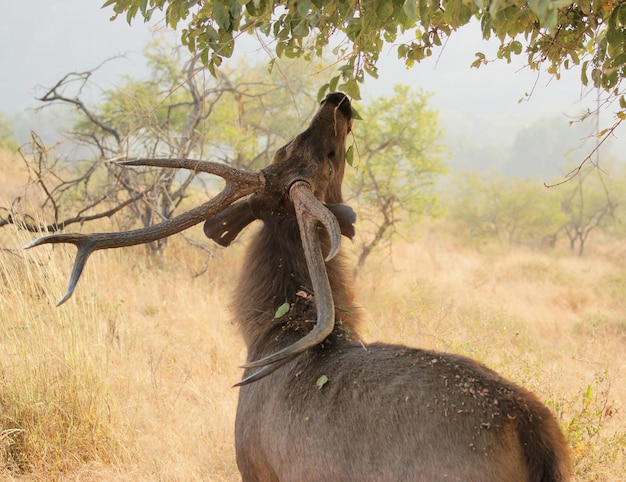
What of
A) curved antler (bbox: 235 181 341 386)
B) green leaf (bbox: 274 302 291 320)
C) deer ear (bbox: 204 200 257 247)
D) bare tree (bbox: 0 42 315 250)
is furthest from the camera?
bare tree (bbox: 0 42 315 250)

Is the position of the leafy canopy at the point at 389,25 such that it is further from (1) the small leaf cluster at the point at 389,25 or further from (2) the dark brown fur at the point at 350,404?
(2) the dark brown fur at the point at 350,404

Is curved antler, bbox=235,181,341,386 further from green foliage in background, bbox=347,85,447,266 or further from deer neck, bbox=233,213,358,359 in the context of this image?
green foliage in background, bbox=347,85,447,266

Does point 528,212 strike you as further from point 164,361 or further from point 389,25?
point 389,25

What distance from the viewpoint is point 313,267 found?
2387 mm

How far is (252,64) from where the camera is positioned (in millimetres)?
14867

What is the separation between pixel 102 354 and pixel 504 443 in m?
3.06

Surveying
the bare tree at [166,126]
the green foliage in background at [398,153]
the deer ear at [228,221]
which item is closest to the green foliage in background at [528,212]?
the green foliage in background at [398,153]

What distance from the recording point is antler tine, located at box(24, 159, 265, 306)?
7.28ft

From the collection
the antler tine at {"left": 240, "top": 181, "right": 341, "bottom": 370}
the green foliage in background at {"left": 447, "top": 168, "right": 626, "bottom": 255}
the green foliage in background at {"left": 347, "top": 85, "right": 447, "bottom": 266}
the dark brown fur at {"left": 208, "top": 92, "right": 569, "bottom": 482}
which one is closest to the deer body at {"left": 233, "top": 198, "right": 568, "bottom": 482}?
the dark brown fur at {"left": 208, "top": 92, "right": 569, "bottom": 482}

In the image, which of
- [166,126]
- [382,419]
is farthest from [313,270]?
[166,126]

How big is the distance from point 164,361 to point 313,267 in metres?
3.50

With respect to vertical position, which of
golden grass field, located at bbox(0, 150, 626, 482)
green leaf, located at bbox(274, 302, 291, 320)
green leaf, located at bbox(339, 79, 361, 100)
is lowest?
golden grass field, located at bbox(0, 150, 626, 482)

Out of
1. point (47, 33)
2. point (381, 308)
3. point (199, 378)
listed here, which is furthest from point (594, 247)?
point (47, 33)

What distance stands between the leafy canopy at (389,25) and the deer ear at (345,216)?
0.58 meters
